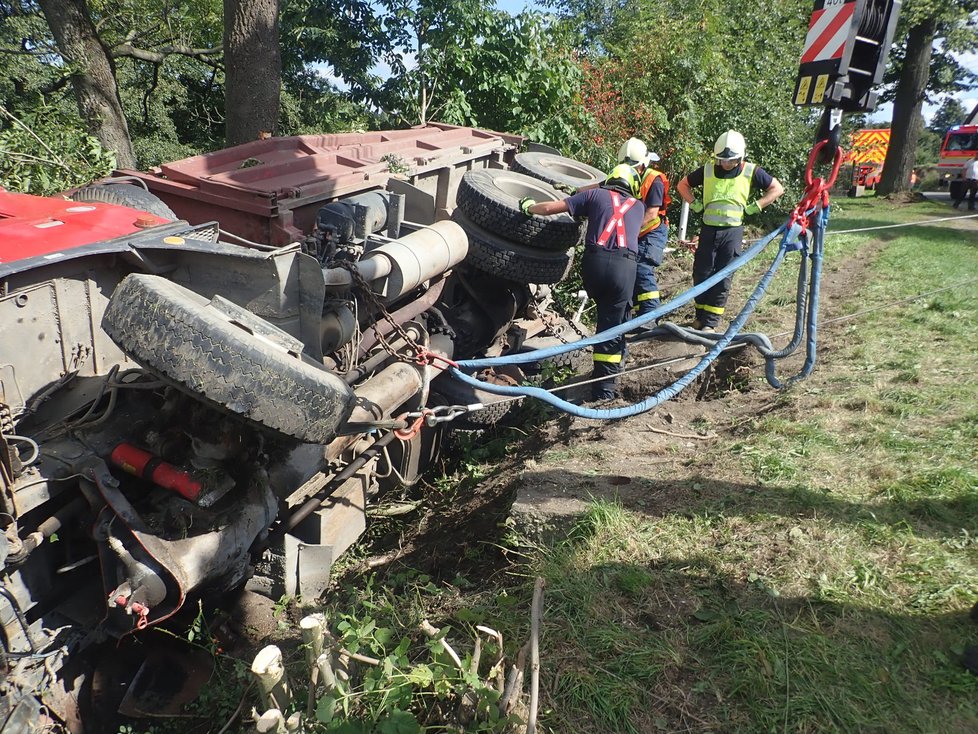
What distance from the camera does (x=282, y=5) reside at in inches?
448

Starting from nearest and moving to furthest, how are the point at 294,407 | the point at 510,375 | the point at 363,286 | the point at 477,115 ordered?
the point at 294,407, the point at 363,286, the point at 510,375, the point at 477,115

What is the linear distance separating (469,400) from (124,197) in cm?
246

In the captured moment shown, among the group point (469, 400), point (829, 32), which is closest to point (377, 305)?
point (469, 400)

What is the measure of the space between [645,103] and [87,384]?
1003 centimetres

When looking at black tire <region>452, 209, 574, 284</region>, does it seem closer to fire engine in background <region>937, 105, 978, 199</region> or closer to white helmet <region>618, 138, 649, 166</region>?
white helmet <region>618, 138, 649, 166</region>

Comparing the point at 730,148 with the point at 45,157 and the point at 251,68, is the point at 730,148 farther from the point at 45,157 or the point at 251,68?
the point at 45,157

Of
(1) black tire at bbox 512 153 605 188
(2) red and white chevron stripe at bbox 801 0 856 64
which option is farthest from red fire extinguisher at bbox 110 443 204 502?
(1) black tire at bbox 512 153 605 188

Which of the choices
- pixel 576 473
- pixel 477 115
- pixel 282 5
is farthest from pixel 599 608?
pixel 282 5

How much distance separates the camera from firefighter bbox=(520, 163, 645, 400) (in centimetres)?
493

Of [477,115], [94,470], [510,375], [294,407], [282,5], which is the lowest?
[510,375]

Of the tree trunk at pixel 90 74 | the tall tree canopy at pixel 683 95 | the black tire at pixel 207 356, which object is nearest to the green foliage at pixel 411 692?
the black tire at pixel 207 356

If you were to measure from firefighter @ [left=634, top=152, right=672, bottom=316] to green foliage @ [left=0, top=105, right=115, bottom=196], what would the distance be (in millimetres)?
5453

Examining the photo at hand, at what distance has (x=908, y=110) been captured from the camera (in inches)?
717

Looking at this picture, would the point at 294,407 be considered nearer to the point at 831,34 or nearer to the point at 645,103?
the point at 831,34
